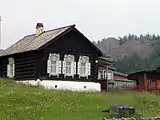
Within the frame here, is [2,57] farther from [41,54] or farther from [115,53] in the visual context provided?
[115,53]

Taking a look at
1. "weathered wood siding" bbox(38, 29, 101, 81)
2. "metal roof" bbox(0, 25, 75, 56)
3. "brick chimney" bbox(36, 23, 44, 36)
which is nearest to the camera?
"weathered wood siding" bbox(38, 29, 101, 81)

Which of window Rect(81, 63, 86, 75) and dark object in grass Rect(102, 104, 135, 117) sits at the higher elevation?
window Rect(81, 63, 86, 75)

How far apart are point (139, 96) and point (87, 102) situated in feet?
19.3

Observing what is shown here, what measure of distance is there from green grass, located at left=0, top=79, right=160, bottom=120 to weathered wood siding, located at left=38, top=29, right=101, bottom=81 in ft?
25.3

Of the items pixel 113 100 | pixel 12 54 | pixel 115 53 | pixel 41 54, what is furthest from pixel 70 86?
pixel 115 53

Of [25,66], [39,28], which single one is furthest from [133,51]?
[25,66]

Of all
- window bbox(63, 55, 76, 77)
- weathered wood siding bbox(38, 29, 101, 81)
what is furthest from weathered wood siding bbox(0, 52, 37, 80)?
window bbox(63, 55, 76, 77)

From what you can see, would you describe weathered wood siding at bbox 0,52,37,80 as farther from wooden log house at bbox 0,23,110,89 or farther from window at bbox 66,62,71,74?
window at bbox 66,62,71,74

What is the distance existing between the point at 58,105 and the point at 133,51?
110 m

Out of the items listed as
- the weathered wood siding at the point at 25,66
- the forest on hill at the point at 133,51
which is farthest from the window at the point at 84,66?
the forest on hill at the point at 133,51

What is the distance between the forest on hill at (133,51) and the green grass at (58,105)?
69.2 m

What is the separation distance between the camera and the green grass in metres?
20.3

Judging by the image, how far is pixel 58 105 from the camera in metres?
23.1

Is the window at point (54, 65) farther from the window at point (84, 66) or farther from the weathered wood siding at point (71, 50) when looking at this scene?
the window at point (84, 66)
